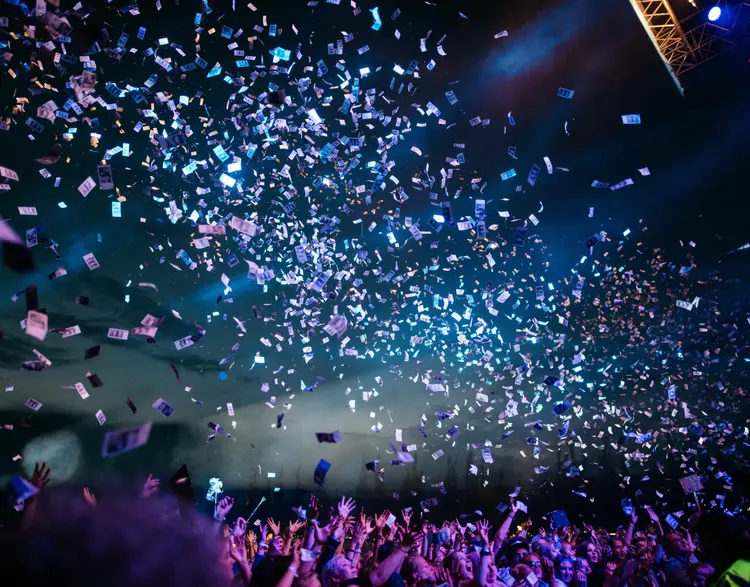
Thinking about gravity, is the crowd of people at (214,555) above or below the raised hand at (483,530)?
above

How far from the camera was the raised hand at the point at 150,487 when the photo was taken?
5.10 meters

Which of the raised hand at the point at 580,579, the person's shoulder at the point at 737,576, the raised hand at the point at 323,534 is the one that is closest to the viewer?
the person's shoulder at the point at 737,576

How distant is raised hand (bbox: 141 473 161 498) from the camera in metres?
5.10

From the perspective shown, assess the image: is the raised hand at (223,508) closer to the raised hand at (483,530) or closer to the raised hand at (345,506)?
the raised hand at (345,506)

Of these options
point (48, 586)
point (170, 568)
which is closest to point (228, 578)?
point (170, 568)

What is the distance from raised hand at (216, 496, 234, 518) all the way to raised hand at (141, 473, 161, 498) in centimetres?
77

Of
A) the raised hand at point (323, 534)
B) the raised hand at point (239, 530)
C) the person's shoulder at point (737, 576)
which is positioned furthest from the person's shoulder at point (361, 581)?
the person's shoulder at point (737, 576)

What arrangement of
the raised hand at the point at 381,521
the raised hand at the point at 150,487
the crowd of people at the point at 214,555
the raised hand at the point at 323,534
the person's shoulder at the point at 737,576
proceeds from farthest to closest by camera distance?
the raised hand at the point at 381,521, the raised hand at the point at 150,487, the raised hand at the point at 323,534, the person's shoulder at the point at 737,576, the crowd of people at the point at 214,555

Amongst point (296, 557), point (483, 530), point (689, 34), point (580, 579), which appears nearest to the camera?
point (296, 557)

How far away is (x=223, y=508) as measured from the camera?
5.70 metres

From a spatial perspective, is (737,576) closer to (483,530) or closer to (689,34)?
(483,530)

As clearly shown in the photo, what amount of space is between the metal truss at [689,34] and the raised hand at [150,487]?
41.5ft

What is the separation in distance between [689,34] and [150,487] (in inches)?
573

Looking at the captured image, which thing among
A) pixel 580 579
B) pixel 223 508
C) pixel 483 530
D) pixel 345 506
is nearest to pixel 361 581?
pixel 345 506
